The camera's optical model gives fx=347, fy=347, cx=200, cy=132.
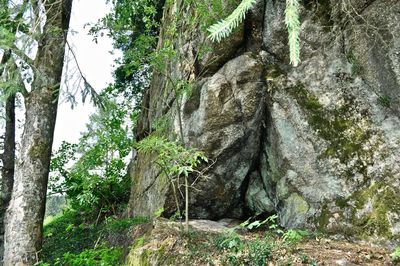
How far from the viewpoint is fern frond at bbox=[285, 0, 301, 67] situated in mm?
1972

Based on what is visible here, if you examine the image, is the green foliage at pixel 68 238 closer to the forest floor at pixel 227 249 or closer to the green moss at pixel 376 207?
the forest floor at pixel 227 249

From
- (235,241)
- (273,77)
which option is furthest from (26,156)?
(273,77)

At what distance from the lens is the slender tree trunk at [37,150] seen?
5371 mm

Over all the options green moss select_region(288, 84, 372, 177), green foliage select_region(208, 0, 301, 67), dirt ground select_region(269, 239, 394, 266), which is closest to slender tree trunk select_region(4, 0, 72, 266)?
dirt ground select_region(269, 239, 394, 266)

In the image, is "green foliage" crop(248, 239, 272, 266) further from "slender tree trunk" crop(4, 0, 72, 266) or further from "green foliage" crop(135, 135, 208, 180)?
"slender tree trunk" crop(4, 0, 72, 266)

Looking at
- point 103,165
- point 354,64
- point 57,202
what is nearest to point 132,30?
point 103,165

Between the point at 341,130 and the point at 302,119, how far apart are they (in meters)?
0.63

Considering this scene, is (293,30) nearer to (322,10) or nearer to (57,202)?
(322,10)

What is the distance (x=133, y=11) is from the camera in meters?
7.45

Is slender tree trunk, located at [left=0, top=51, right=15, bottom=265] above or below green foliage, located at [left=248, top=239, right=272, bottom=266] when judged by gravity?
above

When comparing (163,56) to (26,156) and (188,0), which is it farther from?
(26,156)

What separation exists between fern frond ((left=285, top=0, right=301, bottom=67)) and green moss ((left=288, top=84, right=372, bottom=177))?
3.37m

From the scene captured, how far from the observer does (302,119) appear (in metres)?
5.60

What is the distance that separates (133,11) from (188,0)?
6.15 feet
